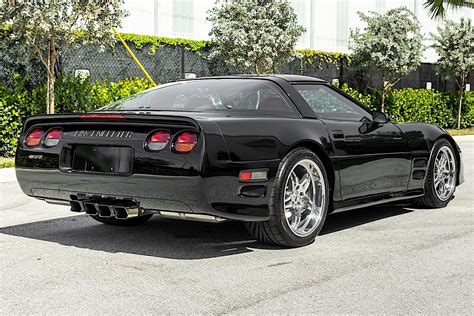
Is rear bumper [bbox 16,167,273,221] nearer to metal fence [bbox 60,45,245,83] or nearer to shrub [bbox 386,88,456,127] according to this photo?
metal fence [bbox 60,45,245,83]

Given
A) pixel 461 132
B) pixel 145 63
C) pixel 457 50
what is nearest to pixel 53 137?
pixel 145 63

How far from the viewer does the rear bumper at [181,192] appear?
191 inches

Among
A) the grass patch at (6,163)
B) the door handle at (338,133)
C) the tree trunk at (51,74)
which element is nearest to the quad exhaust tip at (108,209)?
the door handle at (338,133)

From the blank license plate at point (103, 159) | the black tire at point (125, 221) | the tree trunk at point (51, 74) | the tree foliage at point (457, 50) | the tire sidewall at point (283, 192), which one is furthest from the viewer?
the tree foliage at point (457, 50)

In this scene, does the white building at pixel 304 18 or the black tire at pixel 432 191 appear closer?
the black tire at pixel 432 191

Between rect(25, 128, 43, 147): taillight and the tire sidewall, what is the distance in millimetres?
1913

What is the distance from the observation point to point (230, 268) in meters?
4.84

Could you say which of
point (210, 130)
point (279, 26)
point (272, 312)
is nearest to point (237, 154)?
point (210, 130)

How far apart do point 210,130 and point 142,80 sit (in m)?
11.5

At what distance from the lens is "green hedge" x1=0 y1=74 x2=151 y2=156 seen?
13.1 meters

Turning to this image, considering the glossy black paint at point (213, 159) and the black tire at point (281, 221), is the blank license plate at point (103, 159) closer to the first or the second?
the glossy black paint at point (213, 159)

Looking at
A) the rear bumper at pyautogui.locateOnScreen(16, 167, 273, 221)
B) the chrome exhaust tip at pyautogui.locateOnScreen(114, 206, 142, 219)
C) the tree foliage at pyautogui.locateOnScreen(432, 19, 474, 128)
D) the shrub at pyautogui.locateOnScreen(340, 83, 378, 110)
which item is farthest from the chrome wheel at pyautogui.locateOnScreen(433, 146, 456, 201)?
the tree foliage at pyautogui.locateOnScreen(432, 19, 474, 128)

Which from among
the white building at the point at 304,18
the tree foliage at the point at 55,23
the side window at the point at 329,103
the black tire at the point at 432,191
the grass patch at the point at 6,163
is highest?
the white building at the point at 304,18

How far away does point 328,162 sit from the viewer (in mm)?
5750
